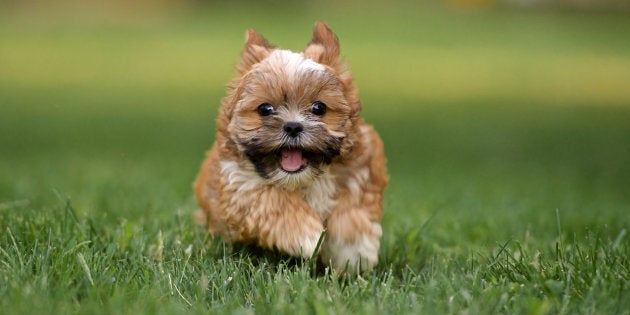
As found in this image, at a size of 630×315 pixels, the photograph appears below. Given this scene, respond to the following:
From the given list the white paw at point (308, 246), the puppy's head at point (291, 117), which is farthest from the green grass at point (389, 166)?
the puppy's head at point (291, 117)

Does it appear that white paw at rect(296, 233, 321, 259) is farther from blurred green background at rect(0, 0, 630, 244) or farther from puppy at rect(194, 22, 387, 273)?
blurred green background at rect(0, 0, 630, 244)

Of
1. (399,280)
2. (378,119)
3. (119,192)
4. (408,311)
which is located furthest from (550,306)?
(378,119)

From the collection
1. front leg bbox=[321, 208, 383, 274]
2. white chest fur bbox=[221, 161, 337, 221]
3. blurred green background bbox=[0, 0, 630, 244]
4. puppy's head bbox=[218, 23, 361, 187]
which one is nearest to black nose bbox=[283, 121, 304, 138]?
puppy's head bbox=[218, 23, 361, 187]

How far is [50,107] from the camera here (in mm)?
12969

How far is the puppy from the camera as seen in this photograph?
12.5 ft

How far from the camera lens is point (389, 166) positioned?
9.16 m

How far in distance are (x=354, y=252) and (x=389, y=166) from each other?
510 cm

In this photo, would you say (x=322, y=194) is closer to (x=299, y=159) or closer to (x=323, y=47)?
(x=299, y=159)

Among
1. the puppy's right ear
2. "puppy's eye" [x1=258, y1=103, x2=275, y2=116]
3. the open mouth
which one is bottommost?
the open mouth

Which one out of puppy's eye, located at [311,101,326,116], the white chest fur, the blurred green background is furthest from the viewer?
the blurred green background

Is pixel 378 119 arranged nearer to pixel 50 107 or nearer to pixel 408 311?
pixel 50 107

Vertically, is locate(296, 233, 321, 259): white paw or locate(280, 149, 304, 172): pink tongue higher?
locate(280, 149, 304, 172): pink tongue

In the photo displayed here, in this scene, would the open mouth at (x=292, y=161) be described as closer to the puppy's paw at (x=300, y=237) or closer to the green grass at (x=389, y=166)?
the puppy's paw at (x=300, y=237)

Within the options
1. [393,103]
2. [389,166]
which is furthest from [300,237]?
[393,103]
